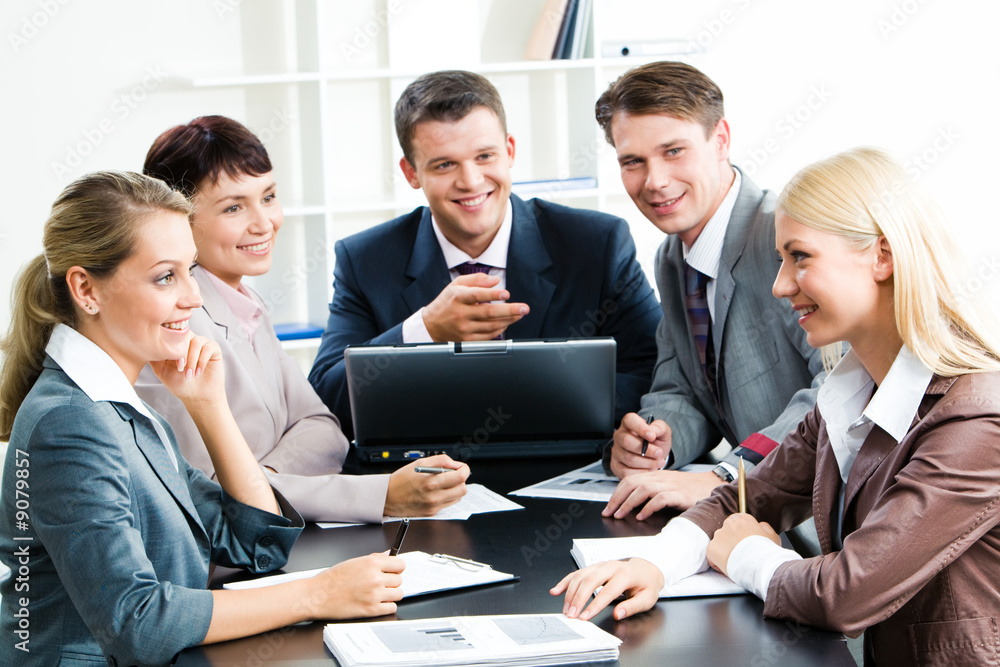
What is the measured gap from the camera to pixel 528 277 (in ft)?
8.02

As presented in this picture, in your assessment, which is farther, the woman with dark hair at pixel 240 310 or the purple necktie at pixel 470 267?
the purple necktie at pixel 470 267

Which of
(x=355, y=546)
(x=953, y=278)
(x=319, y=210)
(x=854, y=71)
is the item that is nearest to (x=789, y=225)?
(x=953, y=278)

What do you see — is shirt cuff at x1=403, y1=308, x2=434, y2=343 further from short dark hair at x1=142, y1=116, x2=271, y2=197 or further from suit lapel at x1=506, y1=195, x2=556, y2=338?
short dark hair at x1=142, y1=116, x2=271, y2=197

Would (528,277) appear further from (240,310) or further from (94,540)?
(94,540)

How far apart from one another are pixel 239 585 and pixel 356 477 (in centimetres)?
35

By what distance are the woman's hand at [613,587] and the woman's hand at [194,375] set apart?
655 mm

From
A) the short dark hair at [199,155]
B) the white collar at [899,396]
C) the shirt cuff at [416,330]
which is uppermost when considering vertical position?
the short dark hair at [199,155]

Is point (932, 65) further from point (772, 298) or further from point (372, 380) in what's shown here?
point (372, 380)

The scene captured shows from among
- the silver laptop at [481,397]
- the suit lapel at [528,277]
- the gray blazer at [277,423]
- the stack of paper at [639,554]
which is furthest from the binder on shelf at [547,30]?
the stack of paper at [639,554]

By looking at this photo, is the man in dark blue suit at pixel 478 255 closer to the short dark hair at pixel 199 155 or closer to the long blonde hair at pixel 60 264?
the short dark hair at pixel 199 155

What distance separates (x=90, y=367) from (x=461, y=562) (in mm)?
584

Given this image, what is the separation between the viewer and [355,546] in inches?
58.4

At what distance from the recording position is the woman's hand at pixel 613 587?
3.77ft

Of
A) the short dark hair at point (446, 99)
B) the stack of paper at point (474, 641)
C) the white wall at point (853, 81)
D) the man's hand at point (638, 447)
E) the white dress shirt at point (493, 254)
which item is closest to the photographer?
the stack of paper at point (474, 641)
